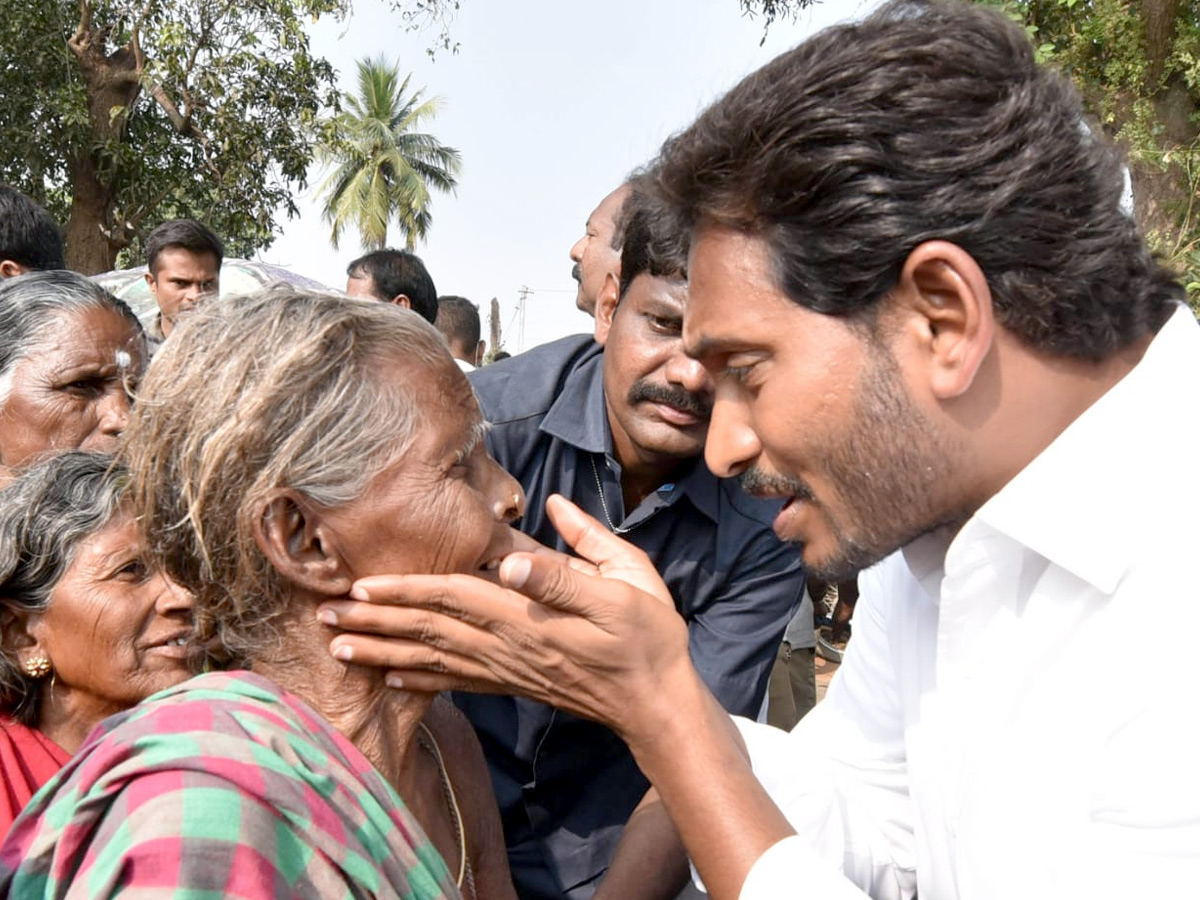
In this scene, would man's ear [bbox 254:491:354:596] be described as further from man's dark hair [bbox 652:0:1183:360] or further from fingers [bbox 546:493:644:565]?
man's dark hair [bbox 652:0:1183:360]

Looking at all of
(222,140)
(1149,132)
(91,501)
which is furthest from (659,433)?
(222,140)

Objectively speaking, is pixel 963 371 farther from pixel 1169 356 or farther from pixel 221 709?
pixel 221 709

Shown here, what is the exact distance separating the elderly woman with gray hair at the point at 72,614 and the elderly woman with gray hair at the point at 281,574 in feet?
1.82

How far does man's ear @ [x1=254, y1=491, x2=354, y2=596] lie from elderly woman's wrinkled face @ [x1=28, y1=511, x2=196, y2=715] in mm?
641

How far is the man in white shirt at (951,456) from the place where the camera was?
5.83 ft

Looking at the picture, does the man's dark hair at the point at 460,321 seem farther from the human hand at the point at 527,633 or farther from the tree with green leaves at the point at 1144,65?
the human hand at the point at 527,633

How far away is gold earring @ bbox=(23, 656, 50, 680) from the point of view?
2.42m

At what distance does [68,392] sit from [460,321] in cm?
553

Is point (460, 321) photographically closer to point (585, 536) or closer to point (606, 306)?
point (606, 306)

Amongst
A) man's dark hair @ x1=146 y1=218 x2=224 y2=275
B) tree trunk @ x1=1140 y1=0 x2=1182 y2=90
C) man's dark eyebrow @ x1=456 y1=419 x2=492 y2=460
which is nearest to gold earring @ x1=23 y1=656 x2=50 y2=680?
man's dark eyebrow @ x1=456 y1=419 x2=492 y2=460

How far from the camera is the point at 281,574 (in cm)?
191

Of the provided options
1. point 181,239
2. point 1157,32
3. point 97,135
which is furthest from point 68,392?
point 97,135

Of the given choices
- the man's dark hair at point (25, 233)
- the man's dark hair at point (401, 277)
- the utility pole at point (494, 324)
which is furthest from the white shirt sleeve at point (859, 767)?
the utility pole at point (494, 324)

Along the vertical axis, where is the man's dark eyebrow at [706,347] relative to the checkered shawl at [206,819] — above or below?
above
